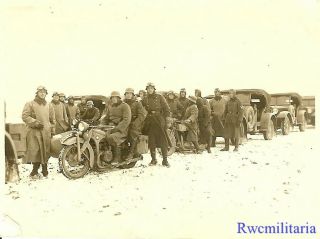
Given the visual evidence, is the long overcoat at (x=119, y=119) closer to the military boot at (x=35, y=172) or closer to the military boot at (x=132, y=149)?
the military boot at (x=132, y=149)

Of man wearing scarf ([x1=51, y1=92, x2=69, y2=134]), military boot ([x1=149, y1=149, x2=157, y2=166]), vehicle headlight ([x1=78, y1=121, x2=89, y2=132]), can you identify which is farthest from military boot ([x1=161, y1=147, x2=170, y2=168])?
man wearing scarf ([x1=51, y1=92, x2=69, y2=134])

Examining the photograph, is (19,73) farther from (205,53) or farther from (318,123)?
(318,123)

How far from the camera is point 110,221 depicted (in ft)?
16.7

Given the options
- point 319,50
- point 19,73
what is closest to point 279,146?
point 319,50

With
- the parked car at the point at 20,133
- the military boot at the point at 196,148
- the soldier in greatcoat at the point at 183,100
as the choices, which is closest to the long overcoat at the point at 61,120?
the parked car at the point at 20,133

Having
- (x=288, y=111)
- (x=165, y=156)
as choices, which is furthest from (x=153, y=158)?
(x=288, y=111)

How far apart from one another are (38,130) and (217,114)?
2.29 m

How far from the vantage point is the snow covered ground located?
15.9 ft

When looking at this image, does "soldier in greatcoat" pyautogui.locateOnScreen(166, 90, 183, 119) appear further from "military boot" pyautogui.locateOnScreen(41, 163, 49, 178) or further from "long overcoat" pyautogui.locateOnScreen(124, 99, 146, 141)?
"military boot" pyautogui.locateOnScreen(41, 163, 49, 178)

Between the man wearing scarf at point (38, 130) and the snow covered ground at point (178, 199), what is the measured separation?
7.1 inches

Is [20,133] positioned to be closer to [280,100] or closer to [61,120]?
[61,120]

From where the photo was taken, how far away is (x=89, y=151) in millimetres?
5711

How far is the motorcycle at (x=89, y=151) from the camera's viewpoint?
558cm

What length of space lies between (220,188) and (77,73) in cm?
203
